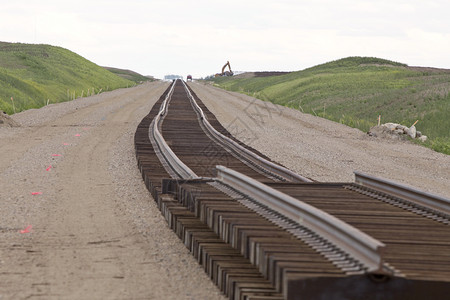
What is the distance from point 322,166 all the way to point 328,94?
4576cm

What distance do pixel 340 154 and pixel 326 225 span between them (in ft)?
44.4

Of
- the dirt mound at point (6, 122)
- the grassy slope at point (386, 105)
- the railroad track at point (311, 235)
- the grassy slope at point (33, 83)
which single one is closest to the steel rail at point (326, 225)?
the railroad track at point (311, 235)

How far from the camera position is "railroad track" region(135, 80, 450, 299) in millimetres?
4641

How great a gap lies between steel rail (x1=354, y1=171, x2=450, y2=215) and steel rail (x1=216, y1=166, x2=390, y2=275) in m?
1.96

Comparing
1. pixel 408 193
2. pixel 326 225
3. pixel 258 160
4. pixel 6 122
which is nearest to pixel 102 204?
pixel 258 160

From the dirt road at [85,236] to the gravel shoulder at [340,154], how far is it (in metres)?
4.77

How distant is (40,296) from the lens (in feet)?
18.0

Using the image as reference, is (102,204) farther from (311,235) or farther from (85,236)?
(311,235)

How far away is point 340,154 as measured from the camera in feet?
62.4

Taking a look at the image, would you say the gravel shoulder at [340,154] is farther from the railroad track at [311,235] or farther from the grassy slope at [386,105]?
the railroad track at [311,235]

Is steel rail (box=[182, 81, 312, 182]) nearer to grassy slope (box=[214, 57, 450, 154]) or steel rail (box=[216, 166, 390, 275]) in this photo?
steel rail (box=[216, 166, 390, 275])

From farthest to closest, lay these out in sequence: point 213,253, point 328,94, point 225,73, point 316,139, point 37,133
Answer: point 225,73 → point 328,94 → point 316,139 → point 37,133 → point 213,253

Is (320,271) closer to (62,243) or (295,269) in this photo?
(295,269)

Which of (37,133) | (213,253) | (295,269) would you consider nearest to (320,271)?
(295,269)
